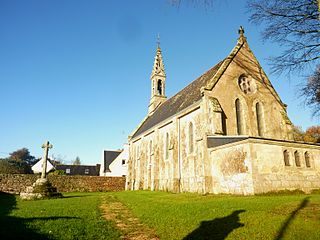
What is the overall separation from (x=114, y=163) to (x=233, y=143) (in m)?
41.9

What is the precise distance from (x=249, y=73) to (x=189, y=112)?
275 inches

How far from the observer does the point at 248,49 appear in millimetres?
22875

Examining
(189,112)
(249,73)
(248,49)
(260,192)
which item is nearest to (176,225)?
(260,192)

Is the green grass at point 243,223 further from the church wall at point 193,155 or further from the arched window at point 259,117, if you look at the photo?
the arched window at point 259,117

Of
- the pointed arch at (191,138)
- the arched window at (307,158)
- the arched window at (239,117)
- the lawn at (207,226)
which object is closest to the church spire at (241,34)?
the arched window at (239,117)

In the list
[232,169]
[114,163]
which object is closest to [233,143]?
[232,169]

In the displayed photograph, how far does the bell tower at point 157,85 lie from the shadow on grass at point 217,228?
31.6 m

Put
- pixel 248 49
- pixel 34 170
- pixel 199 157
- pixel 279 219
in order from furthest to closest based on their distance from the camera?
pixel 34 170, pixel 248 49, pixel 199 157, pixel 279 219

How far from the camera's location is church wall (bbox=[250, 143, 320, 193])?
13.7m

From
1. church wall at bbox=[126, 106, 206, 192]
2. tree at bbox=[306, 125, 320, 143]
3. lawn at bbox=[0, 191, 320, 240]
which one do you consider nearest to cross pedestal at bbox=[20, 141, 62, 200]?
lawn at bbox=[0, 191, 320, 240]

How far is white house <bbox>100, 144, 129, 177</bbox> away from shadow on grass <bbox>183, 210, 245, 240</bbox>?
144ft

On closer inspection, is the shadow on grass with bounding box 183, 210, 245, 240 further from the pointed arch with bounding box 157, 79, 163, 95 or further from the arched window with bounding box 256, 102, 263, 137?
the pointed arch with bounding box 157, 79, 163, 95

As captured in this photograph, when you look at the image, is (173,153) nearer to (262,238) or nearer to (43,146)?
(43,146)

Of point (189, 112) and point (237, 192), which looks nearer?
point (237, 192)
